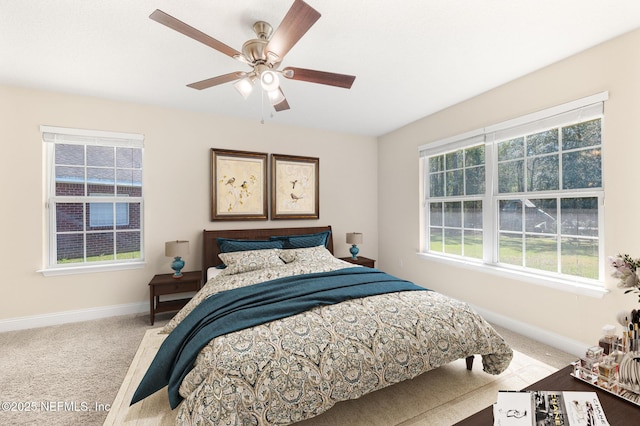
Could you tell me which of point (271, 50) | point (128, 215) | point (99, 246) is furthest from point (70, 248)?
point (271, 50)

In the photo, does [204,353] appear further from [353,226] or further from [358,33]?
[353,226]

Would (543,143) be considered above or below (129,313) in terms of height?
above

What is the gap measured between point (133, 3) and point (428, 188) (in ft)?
12.4

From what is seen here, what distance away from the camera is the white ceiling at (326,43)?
6.23 ft

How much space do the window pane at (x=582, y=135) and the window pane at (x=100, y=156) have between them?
16.1 feet

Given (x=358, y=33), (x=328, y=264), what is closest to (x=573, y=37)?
(x=358, y=33)

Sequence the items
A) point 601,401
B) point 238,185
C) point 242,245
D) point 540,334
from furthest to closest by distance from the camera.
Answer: point 238,185 < point 242,245 < point 540,334 < point 601,401

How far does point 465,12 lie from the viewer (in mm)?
1937

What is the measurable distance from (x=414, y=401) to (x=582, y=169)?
2.47 meters

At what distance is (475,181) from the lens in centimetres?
351

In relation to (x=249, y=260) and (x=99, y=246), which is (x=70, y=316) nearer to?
(x=99, y=246)

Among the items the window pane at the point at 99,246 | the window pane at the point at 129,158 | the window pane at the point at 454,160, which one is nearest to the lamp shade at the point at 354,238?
the window pane at the point at 454,160

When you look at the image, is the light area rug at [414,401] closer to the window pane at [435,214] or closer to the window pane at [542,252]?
the window pane at [542,252]

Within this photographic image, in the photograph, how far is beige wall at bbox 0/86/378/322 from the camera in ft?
10.0
